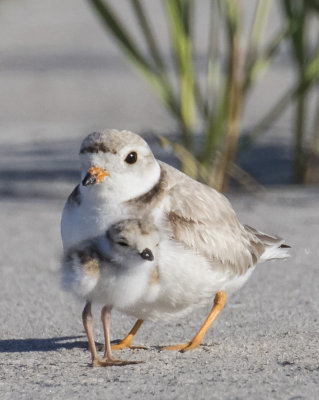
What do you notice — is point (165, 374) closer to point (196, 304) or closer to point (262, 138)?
point (196, 304)

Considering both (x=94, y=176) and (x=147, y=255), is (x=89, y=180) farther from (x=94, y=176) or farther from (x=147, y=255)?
(x=147, y=255)

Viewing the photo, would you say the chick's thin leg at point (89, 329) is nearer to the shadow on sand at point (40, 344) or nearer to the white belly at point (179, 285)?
the white belly at point (179, 285)

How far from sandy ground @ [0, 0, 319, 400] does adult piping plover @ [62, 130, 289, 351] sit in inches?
7.4

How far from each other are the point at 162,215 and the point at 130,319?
0.93 metres

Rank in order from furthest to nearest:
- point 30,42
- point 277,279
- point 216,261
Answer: point 30,42 → point 277,279 → point 216,261

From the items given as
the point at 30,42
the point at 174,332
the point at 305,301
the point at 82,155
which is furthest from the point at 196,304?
the point at 30,42

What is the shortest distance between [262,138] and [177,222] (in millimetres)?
4731

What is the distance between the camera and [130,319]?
3547mm

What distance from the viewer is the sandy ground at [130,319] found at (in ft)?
8.35

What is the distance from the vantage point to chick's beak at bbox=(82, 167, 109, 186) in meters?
2.59

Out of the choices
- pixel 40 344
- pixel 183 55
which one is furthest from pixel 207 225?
pixel 183 55

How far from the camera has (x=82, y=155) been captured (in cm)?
274

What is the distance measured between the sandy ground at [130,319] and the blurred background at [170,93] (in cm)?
5

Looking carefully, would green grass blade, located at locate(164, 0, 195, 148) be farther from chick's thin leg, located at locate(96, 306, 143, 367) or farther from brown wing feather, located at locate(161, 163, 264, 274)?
chick's thin leg, located at locate(96, 306, 143, 367)
